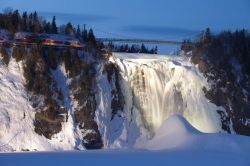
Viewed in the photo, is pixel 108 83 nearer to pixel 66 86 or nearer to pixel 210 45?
pixel 66 86

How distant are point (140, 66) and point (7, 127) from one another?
11.1 m

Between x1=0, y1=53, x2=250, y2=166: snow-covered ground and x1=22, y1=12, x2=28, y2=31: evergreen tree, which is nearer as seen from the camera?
x1=0, y1=53, x2=250, y2=166: snow-covered ground

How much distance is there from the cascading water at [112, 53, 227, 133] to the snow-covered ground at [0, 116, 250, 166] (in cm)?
2534

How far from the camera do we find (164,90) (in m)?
43.7

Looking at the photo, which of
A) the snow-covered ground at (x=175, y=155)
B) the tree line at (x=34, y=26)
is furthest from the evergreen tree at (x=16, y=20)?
the snow-covered ground at (x=175, y=155)

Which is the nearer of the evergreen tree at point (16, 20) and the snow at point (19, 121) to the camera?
the snow at point (19, 121)

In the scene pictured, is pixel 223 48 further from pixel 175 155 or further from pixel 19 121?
pixel 175 155

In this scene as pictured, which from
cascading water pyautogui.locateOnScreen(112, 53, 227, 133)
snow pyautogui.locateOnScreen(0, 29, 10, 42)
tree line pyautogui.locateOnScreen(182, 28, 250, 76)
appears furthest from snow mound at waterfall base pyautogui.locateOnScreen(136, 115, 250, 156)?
tree line pyautogui.locateOnScreen(182, 28, 250, 76)

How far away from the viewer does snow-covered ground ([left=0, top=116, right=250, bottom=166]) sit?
11327 mm

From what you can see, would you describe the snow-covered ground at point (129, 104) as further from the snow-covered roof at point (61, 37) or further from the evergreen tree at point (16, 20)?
the evergreen tree at point (16, 20)

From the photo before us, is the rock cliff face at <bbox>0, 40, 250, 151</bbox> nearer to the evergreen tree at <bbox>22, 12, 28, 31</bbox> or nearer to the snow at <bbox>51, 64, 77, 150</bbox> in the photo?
the snow at <bbox>51, 64, 77, 150</bbox>

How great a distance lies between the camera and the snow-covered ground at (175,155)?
11.3 m

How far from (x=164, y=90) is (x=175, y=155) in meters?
31.1

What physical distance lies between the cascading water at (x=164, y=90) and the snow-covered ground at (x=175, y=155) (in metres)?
25.3
